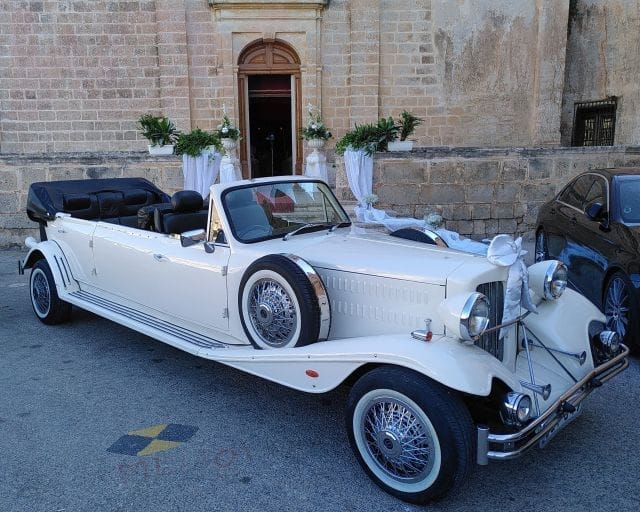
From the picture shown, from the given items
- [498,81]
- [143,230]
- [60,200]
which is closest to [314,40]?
[498,81]

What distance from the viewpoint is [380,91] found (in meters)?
14.6

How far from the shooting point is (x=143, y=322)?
15.3 feet

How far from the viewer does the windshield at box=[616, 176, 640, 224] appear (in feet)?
17.7

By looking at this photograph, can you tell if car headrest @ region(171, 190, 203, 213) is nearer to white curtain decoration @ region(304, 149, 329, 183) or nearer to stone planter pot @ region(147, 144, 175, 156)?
stone planter pot @ region(147, 144, 175, 156)

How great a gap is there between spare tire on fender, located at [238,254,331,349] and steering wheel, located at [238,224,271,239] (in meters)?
0.45

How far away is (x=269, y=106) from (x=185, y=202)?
1157cm

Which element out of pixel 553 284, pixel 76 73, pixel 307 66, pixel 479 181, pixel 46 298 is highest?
pixel 307 66

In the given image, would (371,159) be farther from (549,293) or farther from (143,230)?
(549,293)

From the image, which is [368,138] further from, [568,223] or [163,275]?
[163,275]

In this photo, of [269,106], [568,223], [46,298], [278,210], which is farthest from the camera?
[269,106]

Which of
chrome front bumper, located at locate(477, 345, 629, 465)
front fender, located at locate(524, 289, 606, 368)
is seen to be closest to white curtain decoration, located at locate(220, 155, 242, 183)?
front fender, located at locate(524, 289, 606, 368)

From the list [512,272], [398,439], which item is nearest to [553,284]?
[512,272]

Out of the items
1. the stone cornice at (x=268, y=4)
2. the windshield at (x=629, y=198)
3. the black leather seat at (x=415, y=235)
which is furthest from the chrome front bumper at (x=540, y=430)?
the stone cornice at (x=268, y=4)

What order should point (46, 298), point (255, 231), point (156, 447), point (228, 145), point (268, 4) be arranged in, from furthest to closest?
point (268, 4) < point (228, 145) < point (46, 298) < point (255, 231) < point (156, 447)
